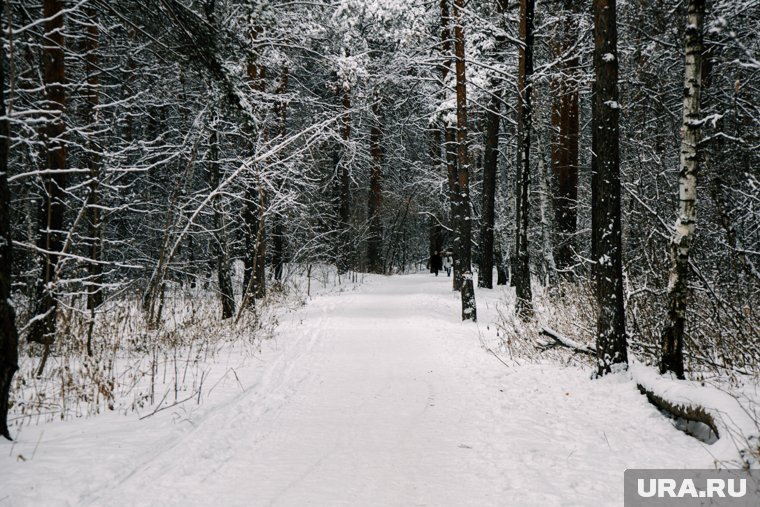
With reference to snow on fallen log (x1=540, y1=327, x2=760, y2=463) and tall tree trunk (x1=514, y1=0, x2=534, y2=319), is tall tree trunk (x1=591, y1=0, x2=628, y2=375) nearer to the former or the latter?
snow on fallen log (x1=540, y1=327, x2=760, y2=463)

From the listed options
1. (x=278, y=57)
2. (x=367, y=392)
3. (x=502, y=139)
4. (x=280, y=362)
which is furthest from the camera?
(x=502, y=139)

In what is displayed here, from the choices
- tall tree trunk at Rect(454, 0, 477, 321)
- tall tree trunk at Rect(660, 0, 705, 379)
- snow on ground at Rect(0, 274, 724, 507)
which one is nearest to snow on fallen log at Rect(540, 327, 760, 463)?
snow on ground at Rect(0, 274, 724, 507)

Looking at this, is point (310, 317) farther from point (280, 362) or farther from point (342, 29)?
point (342, 29)

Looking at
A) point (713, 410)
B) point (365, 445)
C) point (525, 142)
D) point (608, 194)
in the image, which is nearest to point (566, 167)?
point (525, 142)

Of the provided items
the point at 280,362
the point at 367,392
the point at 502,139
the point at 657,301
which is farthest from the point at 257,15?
the point at 502,139

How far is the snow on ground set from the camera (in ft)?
11.5

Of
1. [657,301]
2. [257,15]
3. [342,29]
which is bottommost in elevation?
[657,301]

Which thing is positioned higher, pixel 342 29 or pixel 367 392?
pixel 342 29

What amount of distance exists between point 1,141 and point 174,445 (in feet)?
10.3

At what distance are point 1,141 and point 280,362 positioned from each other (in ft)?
17.0

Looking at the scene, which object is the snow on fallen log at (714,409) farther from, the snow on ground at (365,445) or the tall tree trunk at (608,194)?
the tall tree trunk at (608,194)

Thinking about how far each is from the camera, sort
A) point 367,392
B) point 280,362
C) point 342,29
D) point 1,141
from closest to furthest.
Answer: point 1,141 < point 367,392 < point 280,362 < point 342,29

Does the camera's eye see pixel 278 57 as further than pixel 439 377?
Yes

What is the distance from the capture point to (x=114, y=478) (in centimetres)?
363
